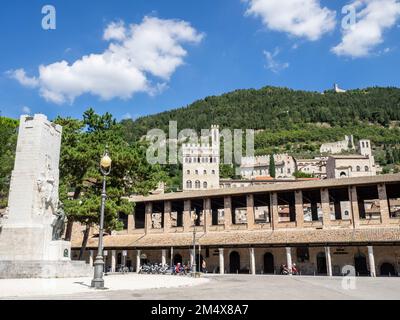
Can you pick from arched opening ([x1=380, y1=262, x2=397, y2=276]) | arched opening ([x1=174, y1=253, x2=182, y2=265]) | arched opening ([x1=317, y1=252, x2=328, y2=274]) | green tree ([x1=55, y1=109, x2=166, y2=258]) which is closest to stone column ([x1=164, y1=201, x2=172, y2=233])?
arched opening ([x1=174, y1=253, x2=182, y2=265])

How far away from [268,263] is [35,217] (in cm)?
2466

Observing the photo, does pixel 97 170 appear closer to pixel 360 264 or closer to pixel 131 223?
pixel 131 223

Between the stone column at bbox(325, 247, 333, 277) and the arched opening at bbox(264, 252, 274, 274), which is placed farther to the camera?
the arched opening at bbox(264, 252, 274, 274)

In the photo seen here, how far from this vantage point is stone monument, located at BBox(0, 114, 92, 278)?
16422mm

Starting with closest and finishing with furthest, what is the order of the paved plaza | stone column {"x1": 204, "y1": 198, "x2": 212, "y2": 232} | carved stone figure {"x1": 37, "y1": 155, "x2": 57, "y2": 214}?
the paved plaza
carved stone figure {"x1": 37, "y1": 155, "x2": 57, "y2": 214}
stone column {"x1": 204, "y1": 198, "x2": 212, "y2": 232}

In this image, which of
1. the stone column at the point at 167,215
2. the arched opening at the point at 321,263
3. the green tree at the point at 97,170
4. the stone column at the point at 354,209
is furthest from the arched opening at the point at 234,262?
the green tree at the point at 97,170

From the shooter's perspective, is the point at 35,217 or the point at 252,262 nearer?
the point at 35,217

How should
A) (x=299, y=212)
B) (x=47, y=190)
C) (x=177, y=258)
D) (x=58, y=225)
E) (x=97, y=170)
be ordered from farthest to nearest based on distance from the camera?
(x=177, y=258)
(x=299, y=212)
(x=97, y=170)
(x=58, y=225)
(x=47, y=190)

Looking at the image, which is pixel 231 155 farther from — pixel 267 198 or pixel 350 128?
pixel 267 198

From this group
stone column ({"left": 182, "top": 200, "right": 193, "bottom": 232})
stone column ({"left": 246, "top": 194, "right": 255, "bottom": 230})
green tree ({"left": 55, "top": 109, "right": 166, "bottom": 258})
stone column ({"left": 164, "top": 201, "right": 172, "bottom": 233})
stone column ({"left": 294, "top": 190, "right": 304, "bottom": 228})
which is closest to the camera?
green tree ({"left": 55, "top": 109, "right": 166, "bottom": 258})

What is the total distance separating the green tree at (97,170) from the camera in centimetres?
2581

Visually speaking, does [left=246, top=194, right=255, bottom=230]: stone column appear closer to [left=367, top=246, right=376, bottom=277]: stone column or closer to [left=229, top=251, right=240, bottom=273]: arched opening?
[left=229, top=251, right=240, bottom=273]: arched opening

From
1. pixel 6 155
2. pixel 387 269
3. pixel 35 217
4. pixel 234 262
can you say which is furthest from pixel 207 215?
pixel 35 217

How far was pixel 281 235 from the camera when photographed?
3406cm
